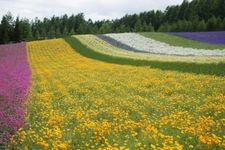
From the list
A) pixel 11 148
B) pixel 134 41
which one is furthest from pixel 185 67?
pixel 134 41

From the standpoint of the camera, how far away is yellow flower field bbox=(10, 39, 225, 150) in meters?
A: 9.87

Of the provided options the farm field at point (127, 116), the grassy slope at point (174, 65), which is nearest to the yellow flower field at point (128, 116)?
the farm field at point (127, 116)

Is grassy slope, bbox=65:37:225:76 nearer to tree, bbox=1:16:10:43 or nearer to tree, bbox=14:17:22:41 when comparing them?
tree, bbox=14:17:22:41

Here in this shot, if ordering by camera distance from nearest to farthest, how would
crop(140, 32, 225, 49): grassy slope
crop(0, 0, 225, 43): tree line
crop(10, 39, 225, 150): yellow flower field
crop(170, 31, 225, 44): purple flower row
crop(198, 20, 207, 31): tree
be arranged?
crop(10, 39, 225, 150): yellow flower field < crop(140, 32, 225, 49): grassy slope < crop(170, 31, 225, 44): purple flower row < crop(198, 20, 207, 31): tree < crop(0, 0, 225, 43): tree line

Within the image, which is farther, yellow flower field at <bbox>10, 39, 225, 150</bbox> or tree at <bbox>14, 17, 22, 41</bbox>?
tree at <bbox>14, 17, 22, 41</bbox>

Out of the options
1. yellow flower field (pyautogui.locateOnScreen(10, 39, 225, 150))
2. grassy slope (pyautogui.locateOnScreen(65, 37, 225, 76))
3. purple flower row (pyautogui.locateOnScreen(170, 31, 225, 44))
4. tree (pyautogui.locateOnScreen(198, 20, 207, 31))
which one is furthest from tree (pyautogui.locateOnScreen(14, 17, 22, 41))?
yellow flower field (pyautogui.locateOnScreen(10, 39, 225, 150))

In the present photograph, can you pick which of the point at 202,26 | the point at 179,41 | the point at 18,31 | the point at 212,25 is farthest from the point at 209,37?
the point at 18,31

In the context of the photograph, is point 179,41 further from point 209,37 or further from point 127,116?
point 127,116

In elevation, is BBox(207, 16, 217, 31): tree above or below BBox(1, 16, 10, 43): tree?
above

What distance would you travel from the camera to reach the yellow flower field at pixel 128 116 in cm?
987

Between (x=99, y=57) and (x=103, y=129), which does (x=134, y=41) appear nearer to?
(x=99, y=57)

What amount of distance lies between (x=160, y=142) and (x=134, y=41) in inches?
2364

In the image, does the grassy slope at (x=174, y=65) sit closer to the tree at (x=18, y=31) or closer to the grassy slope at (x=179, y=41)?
the grassy slope at (x=179, y=41)

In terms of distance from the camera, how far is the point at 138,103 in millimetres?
15961
